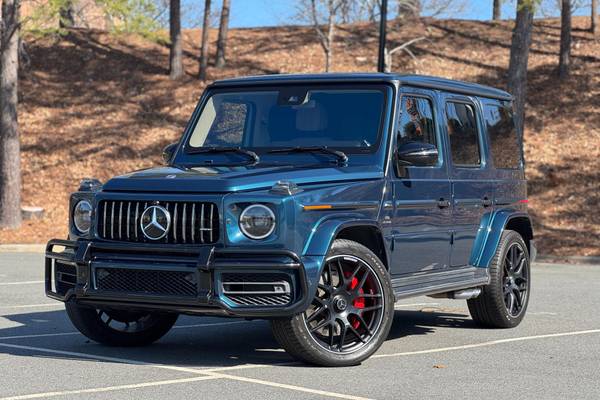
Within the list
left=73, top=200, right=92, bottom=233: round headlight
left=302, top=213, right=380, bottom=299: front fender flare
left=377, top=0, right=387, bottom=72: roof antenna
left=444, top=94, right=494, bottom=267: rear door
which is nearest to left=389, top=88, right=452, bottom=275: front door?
left=444, top=94, right=494, bottom=267: rear door

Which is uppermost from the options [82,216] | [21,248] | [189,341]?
[82,216]

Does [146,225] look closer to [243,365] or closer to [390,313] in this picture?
[243,365]

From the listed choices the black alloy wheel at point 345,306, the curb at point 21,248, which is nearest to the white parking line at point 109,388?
the black alloy wheel at point 345,306

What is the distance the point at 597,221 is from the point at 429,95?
14931 millimetres

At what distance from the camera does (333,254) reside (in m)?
7.67

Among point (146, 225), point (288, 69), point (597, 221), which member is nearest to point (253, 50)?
point (288, 69)

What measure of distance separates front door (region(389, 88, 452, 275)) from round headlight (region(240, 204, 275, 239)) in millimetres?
1378

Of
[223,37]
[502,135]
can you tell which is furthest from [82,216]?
[223,37]

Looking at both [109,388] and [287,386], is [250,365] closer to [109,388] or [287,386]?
[287,386]

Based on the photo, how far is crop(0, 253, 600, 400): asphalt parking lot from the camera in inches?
272

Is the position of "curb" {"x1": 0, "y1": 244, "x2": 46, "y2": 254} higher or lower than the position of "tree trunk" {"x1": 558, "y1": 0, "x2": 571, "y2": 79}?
lower

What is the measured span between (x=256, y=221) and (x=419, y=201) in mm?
1890

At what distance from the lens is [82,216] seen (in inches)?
324

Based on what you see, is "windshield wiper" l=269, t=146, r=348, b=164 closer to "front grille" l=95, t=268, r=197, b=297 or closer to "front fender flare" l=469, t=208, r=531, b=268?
"front grille" l=95, t=268, r=197, b=297
